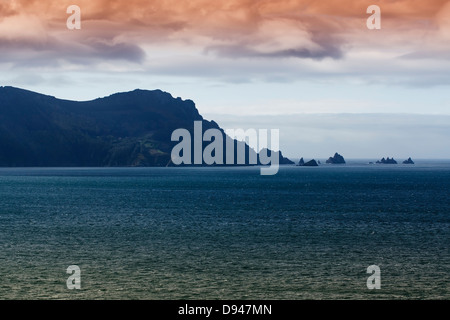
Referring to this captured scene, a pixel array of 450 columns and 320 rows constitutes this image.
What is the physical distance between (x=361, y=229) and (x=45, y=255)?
48410mm

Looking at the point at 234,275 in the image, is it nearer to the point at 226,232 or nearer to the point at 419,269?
the point at 419,269

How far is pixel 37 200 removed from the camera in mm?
157250

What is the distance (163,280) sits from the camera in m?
52.6

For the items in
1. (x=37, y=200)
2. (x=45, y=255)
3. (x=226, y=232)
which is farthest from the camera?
(x=37, y=200)

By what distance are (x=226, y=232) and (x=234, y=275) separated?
33506mm

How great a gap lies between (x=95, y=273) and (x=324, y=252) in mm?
26362

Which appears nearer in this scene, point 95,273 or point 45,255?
point 95,273
